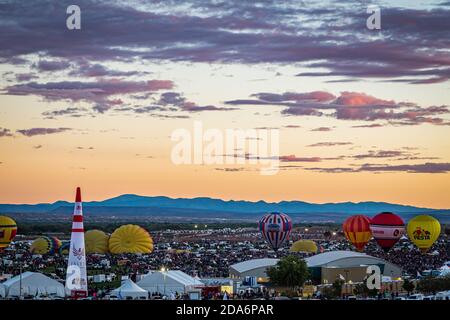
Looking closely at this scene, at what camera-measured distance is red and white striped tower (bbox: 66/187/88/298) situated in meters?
26.0

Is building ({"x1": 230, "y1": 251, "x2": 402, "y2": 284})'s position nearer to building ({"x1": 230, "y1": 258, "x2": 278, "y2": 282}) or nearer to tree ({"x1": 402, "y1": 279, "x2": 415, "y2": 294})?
building ({"x1": 230, "y1": 258, "x2": 278, "y2": 282})

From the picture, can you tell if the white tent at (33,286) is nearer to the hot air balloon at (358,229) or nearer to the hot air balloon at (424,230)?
the hot air balloon at (358,229)

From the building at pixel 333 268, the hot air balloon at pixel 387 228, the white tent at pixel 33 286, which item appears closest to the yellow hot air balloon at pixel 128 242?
the hot air balloon at pixel 387 228

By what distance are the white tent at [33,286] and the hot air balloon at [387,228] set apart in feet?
→ 74.6

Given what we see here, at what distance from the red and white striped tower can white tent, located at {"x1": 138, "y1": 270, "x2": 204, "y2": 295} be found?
563 centimetres

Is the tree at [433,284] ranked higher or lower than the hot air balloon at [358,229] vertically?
lower

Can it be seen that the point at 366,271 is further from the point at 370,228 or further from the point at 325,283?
the point at 370,228

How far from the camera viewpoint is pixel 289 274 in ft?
133

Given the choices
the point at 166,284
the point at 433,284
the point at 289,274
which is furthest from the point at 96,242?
the point at 433,284

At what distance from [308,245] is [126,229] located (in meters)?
14.3

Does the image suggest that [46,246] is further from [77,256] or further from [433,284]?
[77,256]

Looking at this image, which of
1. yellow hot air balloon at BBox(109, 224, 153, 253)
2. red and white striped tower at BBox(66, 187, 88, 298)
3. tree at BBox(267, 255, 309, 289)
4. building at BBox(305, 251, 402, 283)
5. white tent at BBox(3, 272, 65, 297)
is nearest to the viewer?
red and white striped tower at BBox(66, 187, 88, 298)

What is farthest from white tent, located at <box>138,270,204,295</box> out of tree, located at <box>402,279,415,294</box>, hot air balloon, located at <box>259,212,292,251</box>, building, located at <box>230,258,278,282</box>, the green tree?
hot air balloon, located at <box>259,212,292,251</box>

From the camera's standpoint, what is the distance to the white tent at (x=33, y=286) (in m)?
32.9
